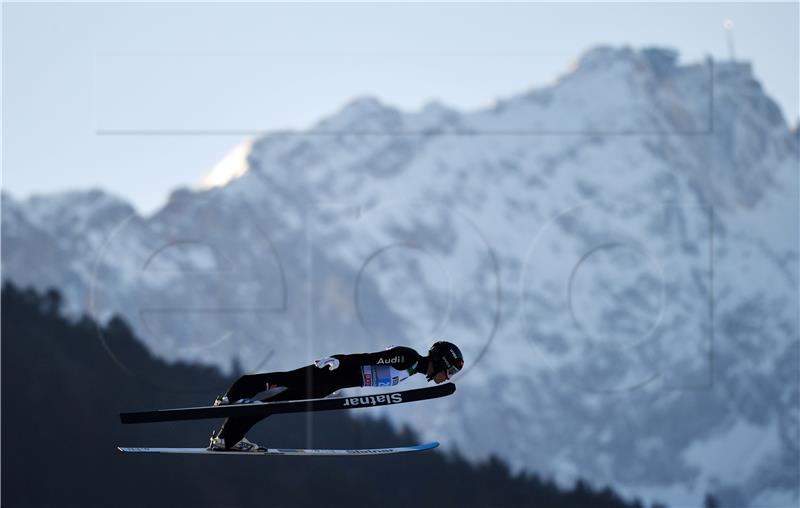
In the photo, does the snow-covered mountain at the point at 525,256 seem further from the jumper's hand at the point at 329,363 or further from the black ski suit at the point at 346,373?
the jumper's hand at the point at 329,363

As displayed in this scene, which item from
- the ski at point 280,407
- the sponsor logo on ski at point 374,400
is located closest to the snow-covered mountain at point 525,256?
the sponsor logo on ski at point 374,400

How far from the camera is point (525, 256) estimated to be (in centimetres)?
2550

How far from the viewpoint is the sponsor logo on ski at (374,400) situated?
14133 millimetres

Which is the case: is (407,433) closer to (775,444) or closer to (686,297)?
(686,297)

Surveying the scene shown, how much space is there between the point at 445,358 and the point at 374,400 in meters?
1.19

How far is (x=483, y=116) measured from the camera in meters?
61.5

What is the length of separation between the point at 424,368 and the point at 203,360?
2368 centimetres

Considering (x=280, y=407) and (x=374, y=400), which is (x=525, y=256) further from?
(x=280, y=407)

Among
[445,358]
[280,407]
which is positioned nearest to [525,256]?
[445,358]

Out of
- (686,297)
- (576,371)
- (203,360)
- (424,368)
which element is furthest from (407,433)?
(576,371)

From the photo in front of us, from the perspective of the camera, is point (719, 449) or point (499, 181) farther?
point (719, 449)

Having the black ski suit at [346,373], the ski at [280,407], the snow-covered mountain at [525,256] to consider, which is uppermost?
the snow-covered mountain at [525,256]

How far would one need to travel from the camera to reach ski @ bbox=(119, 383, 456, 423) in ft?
44.2

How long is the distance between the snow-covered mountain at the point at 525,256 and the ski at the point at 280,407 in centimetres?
893
